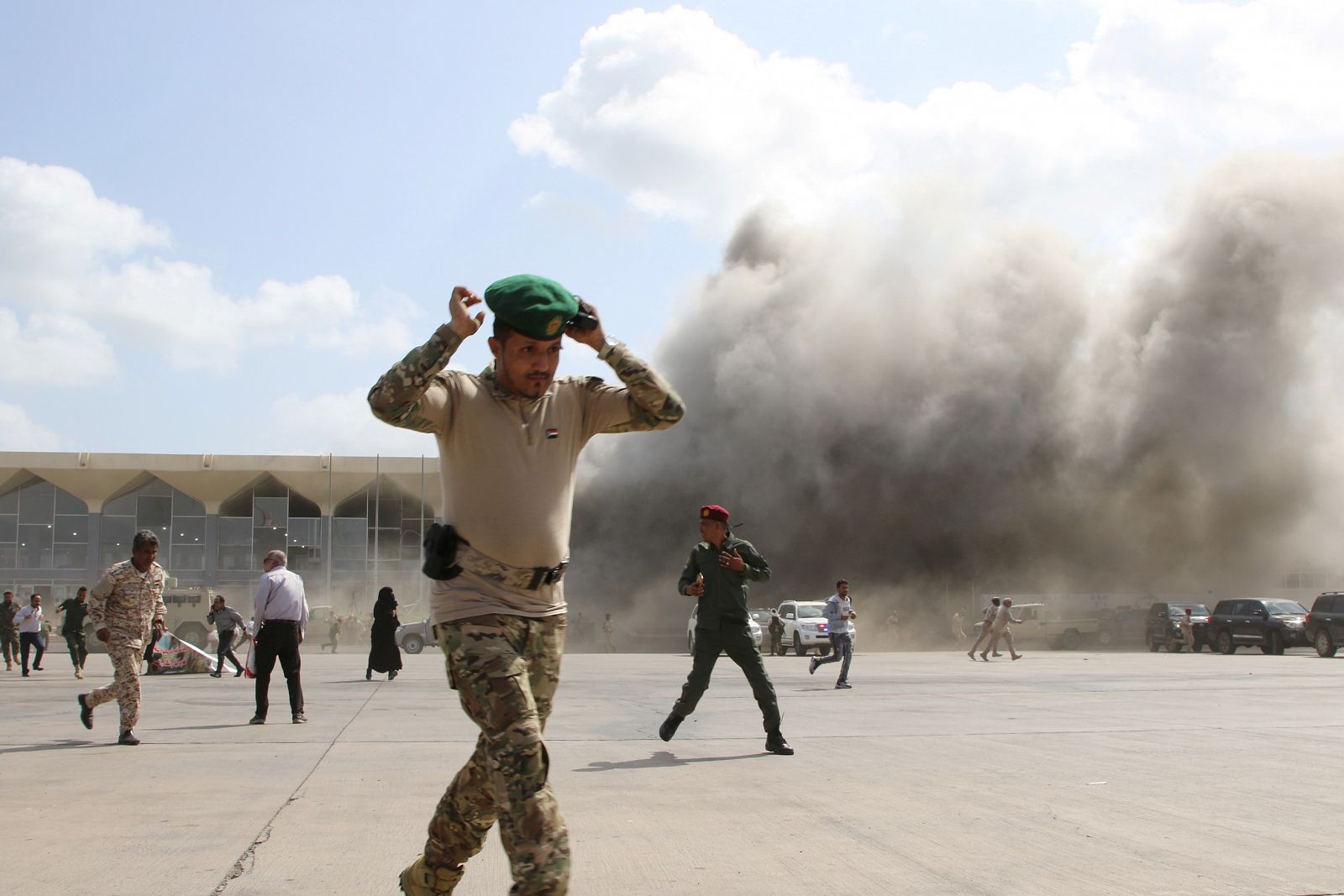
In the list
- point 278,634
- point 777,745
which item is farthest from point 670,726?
point 278,634

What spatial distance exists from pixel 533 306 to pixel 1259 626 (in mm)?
27214

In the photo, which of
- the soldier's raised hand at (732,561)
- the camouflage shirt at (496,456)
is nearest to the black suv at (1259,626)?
the soldier's raised hand at (732,561)

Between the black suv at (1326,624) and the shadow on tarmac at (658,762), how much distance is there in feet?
68.1

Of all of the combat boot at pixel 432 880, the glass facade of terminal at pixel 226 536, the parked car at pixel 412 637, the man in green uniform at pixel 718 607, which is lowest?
the parked car at pixel 412 637

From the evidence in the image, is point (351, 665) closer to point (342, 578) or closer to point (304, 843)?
point (304, 843)

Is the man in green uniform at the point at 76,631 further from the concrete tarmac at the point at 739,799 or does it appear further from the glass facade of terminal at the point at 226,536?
the glass facade of terminal at the point at 226,536

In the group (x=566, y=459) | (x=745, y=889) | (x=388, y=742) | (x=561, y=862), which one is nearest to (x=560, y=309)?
(x=566, y=459)

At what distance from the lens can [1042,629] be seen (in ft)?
104

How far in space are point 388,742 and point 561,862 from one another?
5.92 m

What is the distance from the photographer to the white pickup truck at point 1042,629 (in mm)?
31562

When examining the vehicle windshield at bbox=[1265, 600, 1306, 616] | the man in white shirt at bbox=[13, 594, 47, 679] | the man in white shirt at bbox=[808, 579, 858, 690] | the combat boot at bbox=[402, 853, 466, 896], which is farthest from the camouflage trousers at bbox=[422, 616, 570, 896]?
the vehicle windshield at bbox=[1265, 600, 1306, 616]

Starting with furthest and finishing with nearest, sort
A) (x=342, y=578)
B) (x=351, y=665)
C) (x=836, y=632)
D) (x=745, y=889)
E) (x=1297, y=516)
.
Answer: (x=342, y=578), (x=1297, y=516), (x=351, y=665), (x=836, y=632), (x=745, y=889)

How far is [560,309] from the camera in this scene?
3.08 m

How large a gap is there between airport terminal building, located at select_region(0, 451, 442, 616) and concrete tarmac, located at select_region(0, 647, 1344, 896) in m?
39.2
